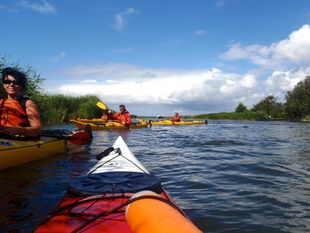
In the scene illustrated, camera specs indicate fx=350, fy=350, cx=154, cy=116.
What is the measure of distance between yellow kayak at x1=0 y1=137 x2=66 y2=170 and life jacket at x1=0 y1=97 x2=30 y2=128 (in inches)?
13.5

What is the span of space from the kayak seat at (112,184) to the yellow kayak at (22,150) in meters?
2.93

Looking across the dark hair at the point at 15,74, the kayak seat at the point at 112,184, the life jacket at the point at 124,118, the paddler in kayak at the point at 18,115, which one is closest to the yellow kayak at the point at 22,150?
the paddler in kayak at the point at 18,115

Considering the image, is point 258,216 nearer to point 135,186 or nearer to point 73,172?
point 135,186

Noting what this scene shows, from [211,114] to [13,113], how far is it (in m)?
71.6

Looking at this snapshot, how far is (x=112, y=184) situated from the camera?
3686mm

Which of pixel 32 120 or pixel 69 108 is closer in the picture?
pixel 32 120

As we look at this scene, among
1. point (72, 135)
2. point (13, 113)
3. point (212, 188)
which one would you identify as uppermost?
point (13, 113)

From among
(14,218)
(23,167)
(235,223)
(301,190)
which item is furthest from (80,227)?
(23,167)

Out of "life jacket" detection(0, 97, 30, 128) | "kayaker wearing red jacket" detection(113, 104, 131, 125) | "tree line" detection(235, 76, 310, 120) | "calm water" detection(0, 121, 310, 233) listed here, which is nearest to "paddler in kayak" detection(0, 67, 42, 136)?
"life jacket" detection(0, 97, 30, 128)

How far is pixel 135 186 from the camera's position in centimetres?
362

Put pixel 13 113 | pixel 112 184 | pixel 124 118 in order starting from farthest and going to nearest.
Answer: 1. pixel 124 118
2. pixel 13 113
3. pixel 112 184

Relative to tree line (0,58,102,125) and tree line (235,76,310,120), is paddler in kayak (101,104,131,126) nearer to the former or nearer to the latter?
tree line (0,58,102,125)

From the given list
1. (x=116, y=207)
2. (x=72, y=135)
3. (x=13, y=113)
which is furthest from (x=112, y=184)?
(x=72, y=135)

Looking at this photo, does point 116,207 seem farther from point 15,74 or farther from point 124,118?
point 124,118
